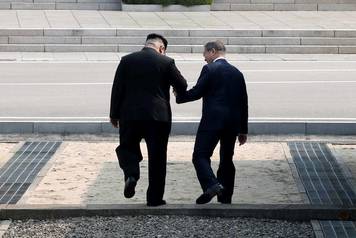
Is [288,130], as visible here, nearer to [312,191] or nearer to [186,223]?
[312,191]

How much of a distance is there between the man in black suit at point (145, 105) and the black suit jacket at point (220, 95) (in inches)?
8.0

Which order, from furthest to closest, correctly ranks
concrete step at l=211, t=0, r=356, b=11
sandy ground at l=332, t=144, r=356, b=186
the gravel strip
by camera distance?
concrete step at l=211, t=0, r=356, b=11 → sandy ground at l=332, t=144, r=356, b=186 → the gravel strip

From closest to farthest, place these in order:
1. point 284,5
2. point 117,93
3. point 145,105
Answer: point 145,105 < point 117,93 < point 284,5

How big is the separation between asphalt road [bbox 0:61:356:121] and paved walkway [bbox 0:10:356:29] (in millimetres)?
3875

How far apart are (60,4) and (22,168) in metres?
19.2

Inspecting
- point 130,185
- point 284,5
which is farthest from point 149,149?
point 284,5

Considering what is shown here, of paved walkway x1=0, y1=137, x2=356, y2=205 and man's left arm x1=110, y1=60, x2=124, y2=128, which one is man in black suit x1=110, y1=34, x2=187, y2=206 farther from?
paved walkway x1=0, y1=137, x2=356, y2=205

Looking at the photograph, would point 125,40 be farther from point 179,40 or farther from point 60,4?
point 60,4

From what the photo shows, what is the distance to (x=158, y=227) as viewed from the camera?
9.49m

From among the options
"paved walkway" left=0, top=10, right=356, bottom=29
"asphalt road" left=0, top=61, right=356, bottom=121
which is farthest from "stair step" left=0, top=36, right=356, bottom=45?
"asphalt road" left=0, top=61, right=356, bottom=121

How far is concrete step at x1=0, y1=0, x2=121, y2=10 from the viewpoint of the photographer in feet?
102

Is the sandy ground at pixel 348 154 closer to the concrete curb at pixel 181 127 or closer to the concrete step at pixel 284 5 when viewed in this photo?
the concrete curb at pixel 181 127

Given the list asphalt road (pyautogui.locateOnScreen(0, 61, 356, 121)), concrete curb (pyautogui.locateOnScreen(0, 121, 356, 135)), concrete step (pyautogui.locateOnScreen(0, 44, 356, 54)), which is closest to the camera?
concrete curb (pyautogui.locateOnScreen(0, 121, 356, 135))

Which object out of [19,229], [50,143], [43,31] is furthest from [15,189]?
[43,31]
